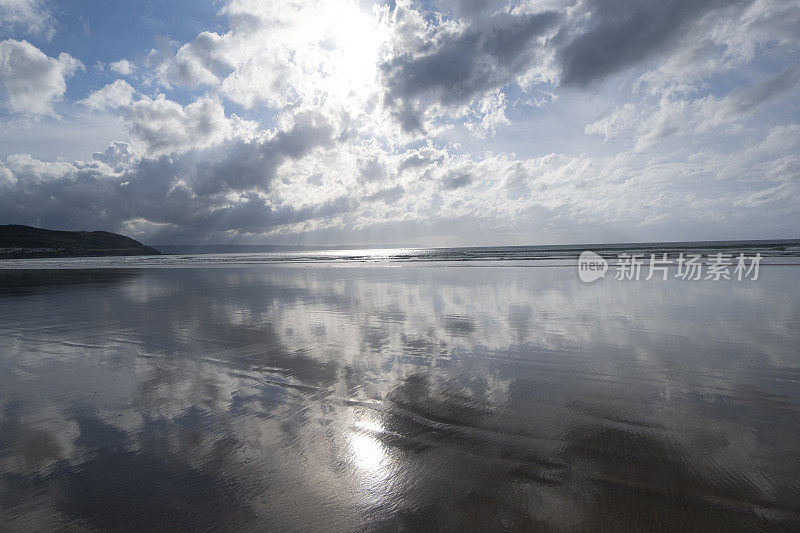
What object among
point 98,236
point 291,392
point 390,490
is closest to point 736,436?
A: point 390,490

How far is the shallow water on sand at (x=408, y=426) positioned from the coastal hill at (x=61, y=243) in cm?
13522

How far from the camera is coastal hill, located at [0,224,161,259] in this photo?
114000 mm

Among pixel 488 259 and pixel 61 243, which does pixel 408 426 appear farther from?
pixel 61 243

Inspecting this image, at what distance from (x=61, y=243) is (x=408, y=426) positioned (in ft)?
592

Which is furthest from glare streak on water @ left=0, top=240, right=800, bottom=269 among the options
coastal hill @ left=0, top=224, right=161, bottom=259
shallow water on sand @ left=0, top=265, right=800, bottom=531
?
coastal hill @ left=0, top=224, right=161, bottom=259

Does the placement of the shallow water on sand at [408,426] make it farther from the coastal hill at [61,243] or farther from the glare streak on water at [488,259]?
the coastal hill at [61,243]

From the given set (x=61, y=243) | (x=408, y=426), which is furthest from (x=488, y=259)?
(x=61, y=243)

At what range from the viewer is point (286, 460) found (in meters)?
4.00

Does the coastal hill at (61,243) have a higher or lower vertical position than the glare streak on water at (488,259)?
higher

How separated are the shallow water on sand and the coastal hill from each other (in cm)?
13522

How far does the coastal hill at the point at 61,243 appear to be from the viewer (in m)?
114

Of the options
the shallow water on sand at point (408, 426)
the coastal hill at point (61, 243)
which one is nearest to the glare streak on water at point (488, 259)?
the shallow water on sand at point (408, 426)

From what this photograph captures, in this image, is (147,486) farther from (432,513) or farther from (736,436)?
(736,436)

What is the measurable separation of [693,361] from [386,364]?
5567 millimetres
